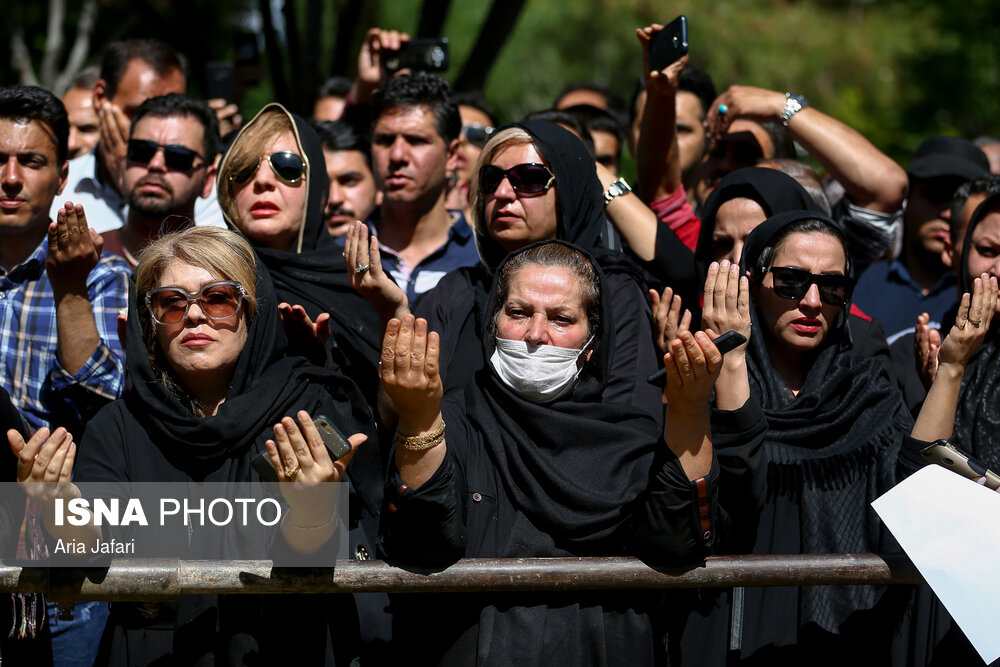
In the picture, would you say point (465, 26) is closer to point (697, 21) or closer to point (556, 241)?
point (697, 21)

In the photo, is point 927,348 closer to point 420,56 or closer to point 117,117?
point 420,56

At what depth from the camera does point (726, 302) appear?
3135 mm

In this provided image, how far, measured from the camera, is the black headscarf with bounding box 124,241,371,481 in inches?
115

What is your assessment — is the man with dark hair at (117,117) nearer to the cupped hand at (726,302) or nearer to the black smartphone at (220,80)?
the black smartphone at (220,80)

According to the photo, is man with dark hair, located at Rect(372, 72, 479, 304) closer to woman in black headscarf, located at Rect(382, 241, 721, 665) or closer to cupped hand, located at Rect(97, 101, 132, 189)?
cupped hand, located at Rect(97, 101, 132, 189)

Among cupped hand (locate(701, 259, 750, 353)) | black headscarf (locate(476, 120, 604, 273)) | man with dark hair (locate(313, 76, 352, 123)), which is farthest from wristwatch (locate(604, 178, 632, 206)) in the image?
man with dark hair (locate(313, 76, 352, 123))

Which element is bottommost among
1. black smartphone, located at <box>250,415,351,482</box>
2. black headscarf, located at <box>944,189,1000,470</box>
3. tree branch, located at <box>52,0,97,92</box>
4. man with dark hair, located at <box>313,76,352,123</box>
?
tree branch, located at <box>52,0,97,92</box>

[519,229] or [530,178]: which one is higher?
[530,178]

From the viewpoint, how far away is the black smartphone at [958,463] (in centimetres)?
285

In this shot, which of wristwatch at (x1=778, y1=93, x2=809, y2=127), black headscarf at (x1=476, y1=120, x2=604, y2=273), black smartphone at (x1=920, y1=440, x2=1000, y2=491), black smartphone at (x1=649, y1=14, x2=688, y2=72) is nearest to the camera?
black smartphone at (x1=920, y1=440, x2=1000, y2=491)

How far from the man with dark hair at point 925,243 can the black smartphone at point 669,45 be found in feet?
4.52

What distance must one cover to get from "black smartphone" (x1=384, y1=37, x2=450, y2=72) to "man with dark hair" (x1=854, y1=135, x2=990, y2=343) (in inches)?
89.2

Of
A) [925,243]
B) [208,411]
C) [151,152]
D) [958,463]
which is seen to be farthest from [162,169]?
[925,243]

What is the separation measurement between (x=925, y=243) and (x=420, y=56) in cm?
251
